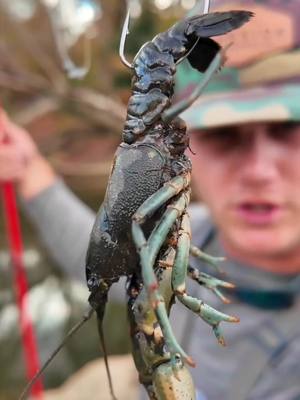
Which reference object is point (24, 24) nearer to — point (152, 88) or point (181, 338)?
point (181, 338)

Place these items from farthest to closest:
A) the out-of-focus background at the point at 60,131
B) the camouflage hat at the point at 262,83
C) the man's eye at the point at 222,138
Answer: the out-of-focus background at the point at 60,131
the man's eye at the point at 222,138
the camouflage hat at the point at 262,83

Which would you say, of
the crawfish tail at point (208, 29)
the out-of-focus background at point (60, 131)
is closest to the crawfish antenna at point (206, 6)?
the crawfish tail at point (208, 29)

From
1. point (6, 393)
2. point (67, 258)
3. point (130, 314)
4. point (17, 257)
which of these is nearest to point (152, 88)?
point (130, 314)

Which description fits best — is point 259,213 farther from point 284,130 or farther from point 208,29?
point 208,29

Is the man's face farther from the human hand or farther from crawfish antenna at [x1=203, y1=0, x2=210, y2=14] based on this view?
crawfish antenna at [x1=203, y1=0, x2=210, y2=14]

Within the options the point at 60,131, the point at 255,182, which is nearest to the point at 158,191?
the point at 255,182

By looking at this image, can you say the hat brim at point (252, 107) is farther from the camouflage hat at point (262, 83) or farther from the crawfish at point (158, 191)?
the crawfish at point (158, 191)
